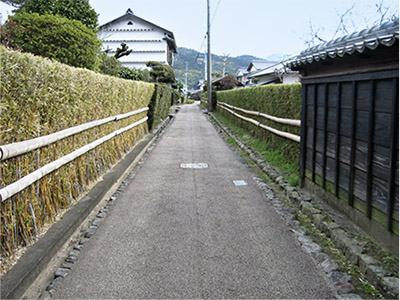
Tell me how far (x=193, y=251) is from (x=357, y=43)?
2886mm

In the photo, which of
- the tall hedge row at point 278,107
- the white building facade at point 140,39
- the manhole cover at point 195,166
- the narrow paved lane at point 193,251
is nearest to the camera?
the narrow paved lane at point 193,251

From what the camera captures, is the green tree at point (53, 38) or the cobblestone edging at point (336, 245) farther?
the green tree at point (53, 38)

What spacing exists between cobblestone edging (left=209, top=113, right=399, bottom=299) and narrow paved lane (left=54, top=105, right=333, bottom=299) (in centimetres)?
12

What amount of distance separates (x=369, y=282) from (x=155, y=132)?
523 inches

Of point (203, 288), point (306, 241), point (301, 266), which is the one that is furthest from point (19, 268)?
point (306, 241)

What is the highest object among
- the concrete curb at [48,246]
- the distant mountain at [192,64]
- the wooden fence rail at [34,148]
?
the distant mountain at [192,64]

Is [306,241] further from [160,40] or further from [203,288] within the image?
[160,40]

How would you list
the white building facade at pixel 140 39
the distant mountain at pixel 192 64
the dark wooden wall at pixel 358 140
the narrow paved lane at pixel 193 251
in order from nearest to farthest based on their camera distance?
the narrow paved lane at pixel 193 251, the dark wooden wall at pixel 358 140, the white building facade at pixel 140 39, the distant mountain at pixel 192 64

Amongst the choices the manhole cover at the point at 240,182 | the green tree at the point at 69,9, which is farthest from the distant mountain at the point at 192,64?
the manhole cover at the point at 240,182

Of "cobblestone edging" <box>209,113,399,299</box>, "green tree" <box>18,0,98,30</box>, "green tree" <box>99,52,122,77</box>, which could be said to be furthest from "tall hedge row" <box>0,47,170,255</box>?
"green tree" <box>99,52,122,77</box>

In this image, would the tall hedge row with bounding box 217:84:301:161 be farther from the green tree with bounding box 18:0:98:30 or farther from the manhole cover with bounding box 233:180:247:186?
the green tree with bounding box 18:0:98:30

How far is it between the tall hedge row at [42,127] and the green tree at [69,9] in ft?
27.4

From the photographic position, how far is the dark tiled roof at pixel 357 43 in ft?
12.1

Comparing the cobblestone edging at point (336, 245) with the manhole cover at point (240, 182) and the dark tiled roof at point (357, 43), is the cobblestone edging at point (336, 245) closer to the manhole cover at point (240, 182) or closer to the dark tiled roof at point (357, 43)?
the manhole cover at point (240, 182)
